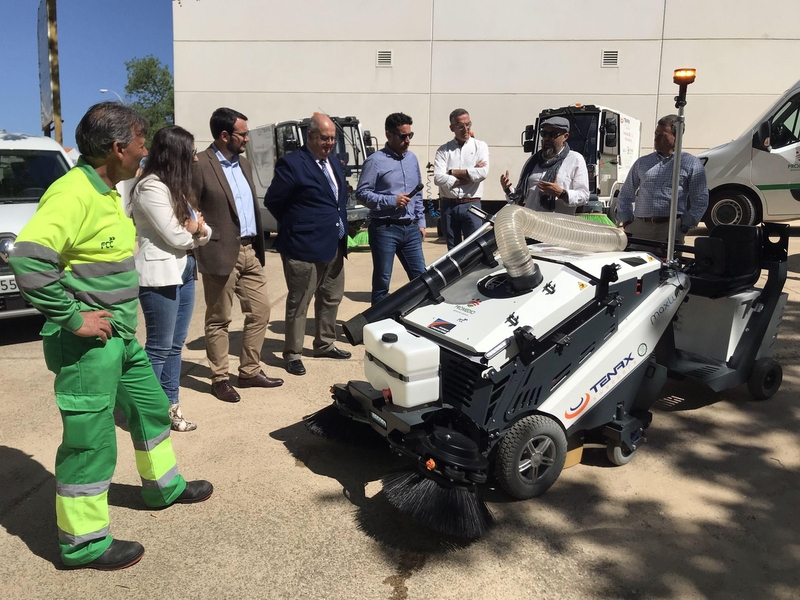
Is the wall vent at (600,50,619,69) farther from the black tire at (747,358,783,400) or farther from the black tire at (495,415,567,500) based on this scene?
the black tire at (495,415,567,500)

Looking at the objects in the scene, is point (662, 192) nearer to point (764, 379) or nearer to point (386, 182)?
point (764, 379)

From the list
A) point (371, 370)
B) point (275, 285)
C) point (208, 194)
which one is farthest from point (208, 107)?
point (371, 370)

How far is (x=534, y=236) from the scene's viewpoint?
11.4 feet

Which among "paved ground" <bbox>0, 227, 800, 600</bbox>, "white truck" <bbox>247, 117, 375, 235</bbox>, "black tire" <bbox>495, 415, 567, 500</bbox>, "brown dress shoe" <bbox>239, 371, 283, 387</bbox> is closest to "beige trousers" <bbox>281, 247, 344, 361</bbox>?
"brown dress shoe" <bbox>239, 371, 283, 387</bbox>

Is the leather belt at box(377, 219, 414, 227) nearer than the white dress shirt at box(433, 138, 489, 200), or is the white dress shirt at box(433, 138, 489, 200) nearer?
the leather belt at box(377, 219, 414, 227)

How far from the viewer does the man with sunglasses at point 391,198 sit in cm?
543

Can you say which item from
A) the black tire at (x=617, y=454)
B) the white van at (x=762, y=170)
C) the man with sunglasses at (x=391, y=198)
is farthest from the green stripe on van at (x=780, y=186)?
the black tire at (x=617, y=454)

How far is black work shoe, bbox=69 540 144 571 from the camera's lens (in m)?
2.67

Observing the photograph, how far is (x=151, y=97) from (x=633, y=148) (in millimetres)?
53260

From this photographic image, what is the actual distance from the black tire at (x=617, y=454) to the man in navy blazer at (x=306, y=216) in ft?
8.18

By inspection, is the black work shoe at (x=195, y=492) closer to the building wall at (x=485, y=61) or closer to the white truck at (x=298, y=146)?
the white truck at (x=298, y=146)

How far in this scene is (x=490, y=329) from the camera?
10.1 ft

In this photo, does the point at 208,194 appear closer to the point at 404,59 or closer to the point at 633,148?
the point at 633,148

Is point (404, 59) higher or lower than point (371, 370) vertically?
higher
